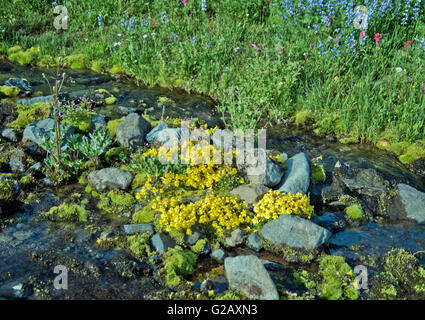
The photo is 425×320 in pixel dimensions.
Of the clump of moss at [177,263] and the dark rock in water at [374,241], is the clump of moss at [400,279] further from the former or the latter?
the clump of moss at [177,263]

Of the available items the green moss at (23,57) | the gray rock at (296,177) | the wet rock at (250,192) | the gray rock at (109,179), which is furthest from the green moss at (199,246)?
the green moss at (23,57)

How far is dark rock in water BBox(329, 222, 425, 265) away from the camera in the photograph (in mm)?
4645

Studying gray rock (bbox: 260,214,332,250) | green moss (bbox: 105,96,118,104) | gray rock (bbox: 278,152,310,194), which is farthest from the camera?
green moss (bbox: 105,96,118,104)

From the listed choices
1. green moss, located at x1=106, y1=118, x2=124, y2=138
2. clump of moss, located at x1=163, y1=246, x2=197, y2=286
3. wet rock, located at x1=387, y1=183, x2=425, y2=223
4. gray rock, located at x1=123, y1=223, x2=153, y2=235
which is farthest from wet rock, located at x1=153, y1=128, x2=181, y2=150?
wet rock, located at x1=387, y1=183, x2=425, y2=223

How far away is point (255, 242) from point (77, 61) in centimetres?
788

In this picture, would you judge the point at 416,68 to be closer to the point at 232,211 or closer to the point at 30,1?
the point at 232,211

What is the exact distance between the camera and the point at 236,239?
4.71m

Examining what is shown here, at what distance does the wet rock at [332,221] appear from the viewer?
5086mm

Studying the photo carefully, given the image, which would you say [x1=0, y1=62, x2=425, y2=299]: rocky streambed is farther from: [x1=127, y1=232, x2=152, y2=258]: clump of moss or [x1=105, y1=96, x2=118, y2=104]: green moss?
[x1=105, y1=96, x2=118, y2=104]: green moss

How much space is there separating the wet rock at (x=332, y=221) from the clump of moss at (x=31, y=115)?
494 centimetres

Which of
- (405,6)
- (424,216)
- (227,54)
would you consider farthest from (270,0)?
(424,216)

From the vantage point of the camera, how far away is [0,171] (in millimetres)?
5949

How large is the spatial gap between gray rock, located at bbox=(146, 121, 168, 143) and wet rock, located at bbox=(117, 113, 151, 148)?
0.32 feet

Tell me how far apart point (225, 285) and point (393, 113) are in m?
4.88
